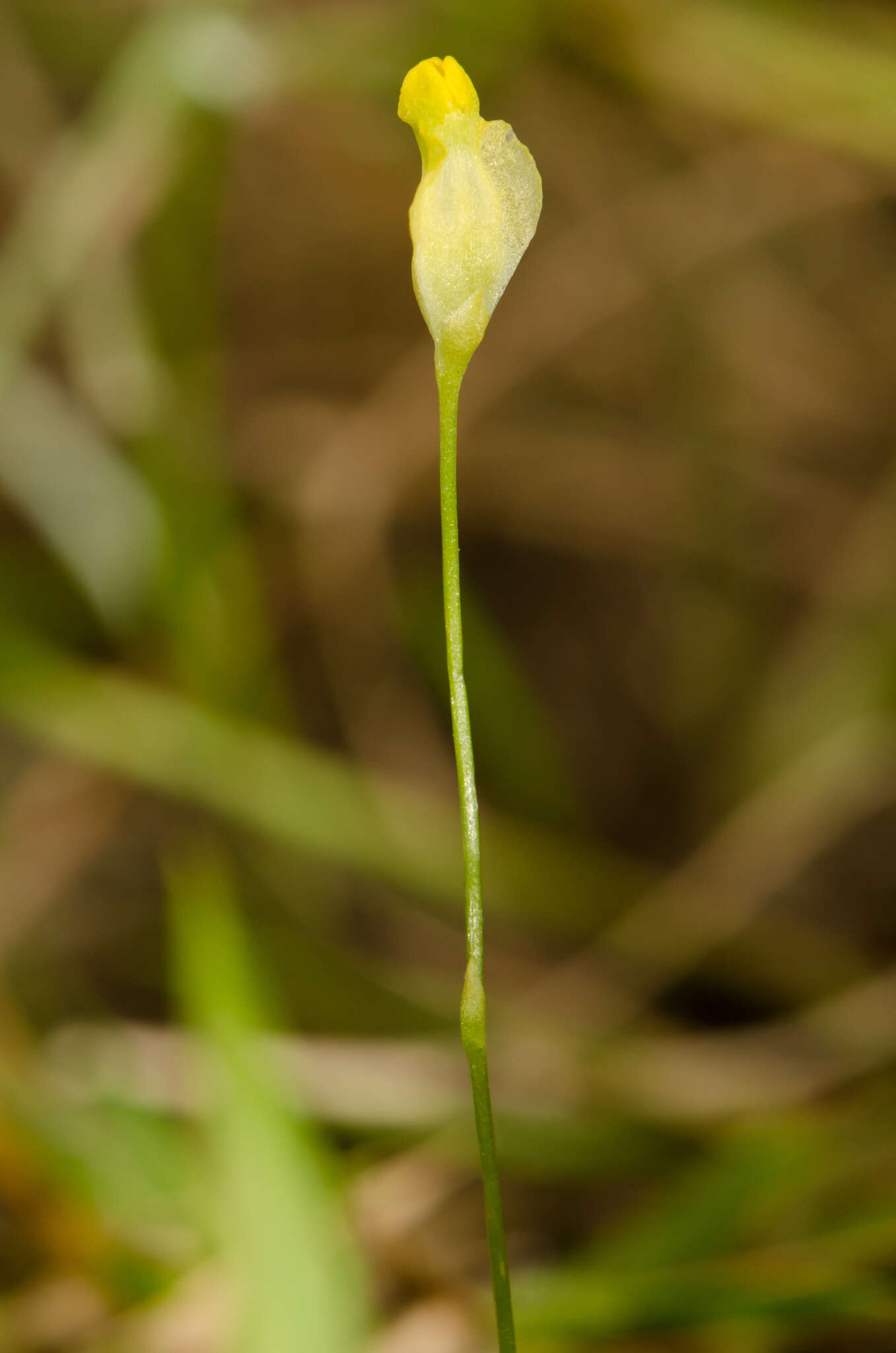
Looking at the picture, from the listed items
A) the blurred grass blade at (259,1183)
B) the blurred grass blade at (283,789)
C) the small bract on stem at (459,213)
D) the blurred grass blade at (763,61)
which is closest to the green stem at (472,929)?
the small bract on stem at (459,213)

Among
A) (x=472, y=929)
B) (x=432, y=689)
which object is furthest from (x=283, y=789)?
(x=472, y=929)

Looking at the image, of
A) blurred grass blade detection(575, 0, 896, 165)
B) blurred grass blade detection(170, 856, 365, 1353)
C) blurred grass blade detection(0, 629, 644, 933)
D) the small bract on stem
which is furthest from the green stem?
blurred grass blade detection(575, 0, 896, 165)

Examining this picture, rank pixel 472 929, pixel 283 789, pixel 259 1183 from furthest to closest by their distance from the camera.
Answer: pixel 283 789, pixel 259 1183, pixel 472 929

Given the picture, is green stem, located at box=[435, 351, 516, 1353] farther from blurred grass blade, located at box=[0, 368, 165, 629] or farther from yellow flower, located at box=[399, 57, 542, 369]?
blurred grass blade, located at box=[0, 368, 165, 629]

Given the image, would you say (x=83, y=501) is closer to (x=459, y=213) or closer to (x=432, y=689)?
(x=432, y=689)

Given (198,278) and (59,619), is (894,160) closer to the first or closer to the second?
(198,278)

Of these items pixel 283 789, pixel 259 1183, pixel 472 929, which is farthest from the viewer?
pixel 283 789

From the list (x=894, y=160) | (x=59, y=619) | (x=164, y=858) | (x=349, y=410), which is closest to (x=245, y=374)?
(x=349, y=410)
